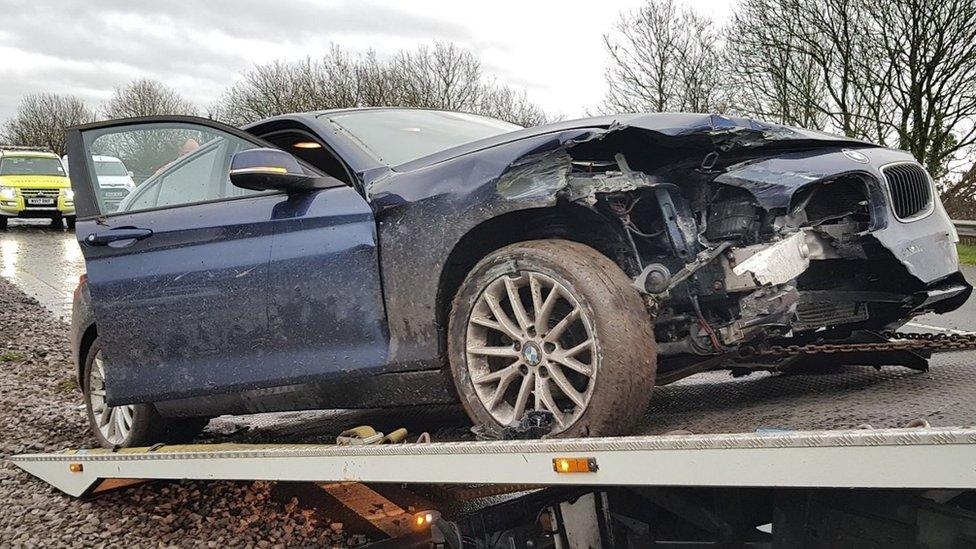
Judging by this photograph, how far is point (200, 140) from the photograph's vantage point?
415cm

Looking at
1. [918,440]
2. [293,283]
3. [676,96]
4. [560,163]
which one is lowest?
[918,440]

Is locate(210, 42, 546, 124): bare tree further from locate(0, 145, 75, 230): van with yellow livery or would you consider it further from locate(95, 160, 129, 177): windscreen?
locate(95, 160, 129, 177): windscreen

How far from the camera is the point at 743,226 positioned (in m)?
3.03

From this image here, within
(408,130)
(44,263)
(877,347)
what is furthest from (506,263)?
(44,263)

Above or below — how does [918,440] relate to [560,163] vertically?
below

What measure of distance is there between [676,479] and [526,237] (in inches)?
45.3

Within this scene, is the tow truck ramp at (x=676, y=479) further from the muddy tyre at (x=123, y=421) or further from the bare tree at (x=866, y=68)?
the bare tree at (x=866, y=68)

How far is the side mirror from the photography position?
3.41 m

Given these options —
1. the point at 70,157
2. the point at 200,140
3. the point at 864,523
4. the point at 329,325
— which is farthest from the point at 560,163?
the point at 70,157

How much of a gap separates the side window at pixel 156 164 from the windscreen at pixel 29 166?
21.5 metres

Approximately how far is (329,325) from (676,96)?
2607cm

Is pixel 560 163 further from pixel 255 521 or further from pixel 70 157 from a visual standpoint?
pixel 70 157

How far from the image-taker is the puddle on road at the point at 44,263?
12.2 metres

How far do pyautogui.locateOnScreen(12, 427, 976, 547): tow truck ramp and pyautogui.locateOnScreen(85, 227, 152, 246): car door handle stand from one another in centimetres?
94
